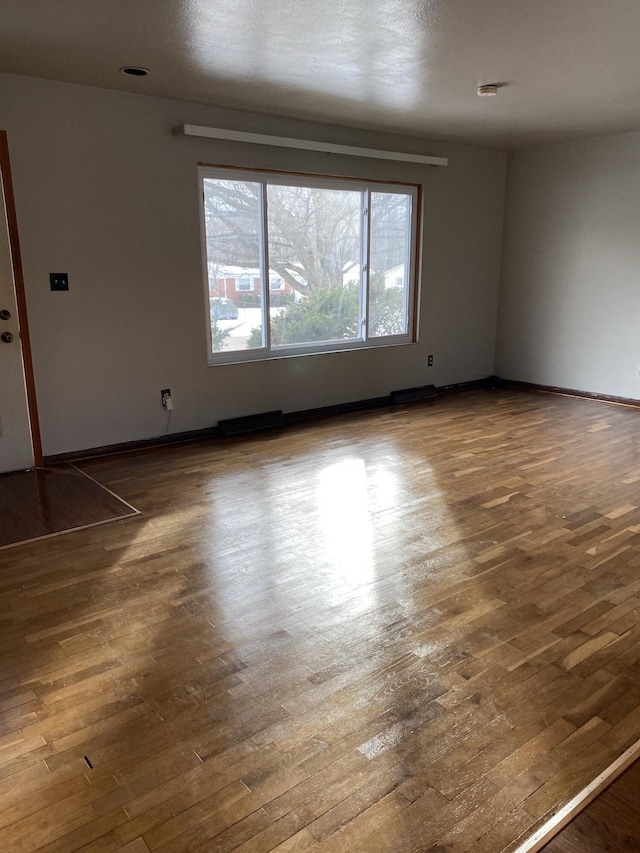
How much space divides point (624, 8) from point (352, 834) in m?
3.31

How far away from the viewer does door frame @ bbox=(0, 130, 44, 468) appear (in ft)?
12.6

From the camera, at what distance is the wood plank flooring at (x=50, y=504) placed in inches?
132

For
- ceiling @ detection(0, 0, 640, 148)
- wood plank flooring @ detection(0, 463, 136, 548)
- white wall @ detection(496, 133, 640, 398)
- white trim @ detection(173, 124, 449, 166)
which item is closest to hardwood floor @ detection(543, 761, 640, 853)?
wood plank flooring @ detection(0, 463, 136, 548)

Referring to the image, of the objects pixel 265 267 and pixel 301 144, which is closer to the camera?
pixel 301 144

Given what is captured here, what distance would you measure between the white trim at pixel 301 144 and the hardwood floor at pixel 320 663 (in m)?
2.43

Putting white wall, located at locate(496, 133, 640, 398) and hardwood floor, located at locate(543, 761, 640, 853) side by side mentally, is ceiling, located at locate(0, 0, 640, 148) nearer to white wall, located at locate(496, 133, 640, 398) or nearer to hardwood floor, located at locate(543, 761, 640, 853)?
white wall, located at locate(496, 133, 640, 398)

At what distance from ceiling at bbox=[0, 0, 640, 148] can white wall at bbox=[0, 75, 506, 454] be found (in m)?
0.25

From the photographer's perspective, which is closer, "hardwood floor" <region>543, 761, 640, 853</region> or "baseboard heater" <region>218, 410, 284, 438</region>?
"hardwood floor" <region>543, 761, 640, 853</region>

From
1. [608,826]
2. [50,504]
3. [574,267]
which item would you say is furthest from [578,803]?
[574,267]

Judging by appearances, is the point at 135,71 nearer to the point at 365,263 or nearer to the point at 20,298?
the point at 20,298

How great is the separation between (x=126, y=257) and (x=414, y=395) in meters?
3.11

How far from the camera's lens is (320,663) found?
2229 millimetres

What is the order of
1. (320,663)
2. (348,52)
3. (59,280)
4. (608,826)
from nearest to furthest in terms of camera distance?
(608,826)
(320,663)
(348,52)
(59,280)

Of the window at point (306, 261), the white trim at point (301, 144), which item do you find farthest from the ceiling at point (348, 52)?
the window at point (306, 261)
